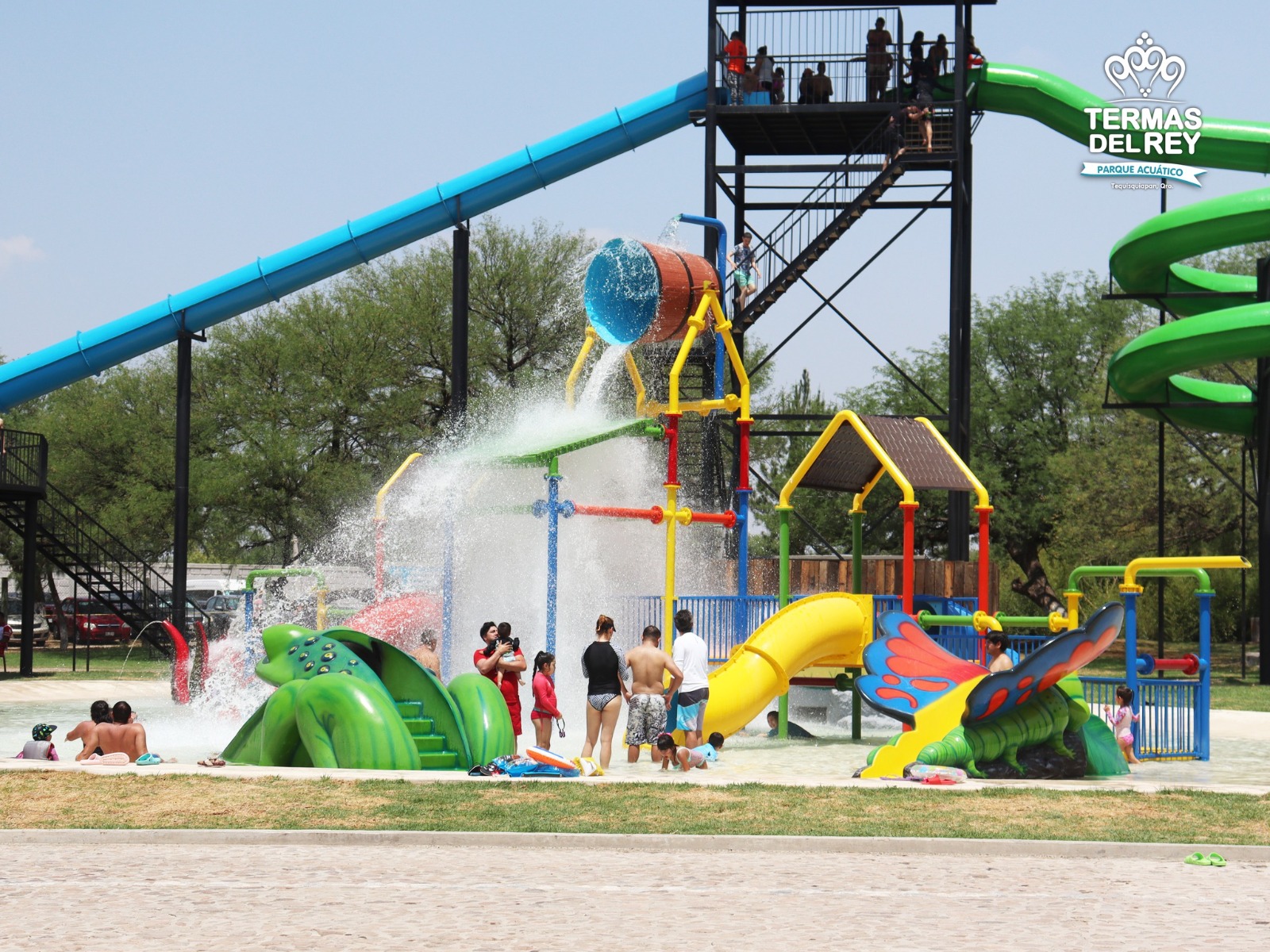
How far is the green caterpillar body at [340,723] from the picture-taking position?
14.1 meters

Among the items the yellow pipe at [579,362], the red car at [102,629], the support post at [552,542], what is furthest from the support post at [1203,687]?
the red car at [102,629]

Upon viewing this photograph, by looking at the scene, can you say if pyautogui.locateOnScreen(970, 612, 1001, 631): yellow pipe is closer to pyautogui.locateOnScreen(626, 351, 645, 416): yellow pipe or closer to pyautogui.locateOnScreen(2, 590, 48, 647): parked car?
pyautogui.locateOnScreen(626, 351, 645, 416): yellow pipe

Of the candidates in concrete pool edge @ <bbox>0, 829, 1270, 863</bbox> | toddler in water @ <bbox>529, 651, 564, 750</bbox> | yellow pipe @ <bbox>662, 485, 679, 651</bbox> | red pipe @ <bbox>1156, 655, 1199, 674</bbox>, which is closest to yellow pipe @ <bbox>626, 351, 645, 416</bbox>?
yellow pipe @ <bbox>662, 485, 679, 651</bbox>

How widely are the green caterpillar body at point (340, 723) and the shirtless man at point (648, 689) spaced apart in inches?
82.7

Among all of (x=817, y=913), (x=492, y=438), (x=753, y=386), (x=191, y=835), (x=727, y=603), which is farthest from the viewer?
(x=753, y=386)

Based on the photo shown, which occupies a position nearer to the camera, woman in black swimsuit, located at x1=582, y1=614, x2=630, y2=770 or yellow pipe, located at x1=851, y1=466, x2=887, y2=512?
woman in black swimsuit, located at x1=582, y1=614, x2=630, y2=770

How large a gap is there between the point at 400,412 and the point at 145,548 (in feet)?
28.5

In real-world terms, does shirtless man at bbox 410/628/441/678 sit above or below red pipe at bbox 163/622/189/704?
above

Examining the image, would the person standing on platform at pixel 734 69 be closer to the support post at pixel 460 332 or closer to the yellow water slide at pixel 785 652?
the support post at pixel 460 332

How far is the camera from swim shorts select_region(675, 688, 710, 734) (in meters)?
16.1

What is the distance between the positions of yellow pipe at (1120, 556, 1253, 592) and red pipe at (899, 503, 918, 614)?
2.41 meters

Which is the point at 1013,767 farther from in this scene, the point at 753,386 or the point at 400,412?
the point at 753,386

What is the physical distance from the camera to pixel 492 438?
2373cm

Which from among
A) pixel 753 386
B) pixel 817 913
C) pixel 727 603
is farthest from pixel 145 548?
pixel 817 913
